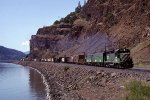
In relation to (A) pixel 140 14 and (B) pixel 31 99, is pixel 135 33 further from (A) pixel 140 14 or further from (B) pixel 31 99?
(B) pixel 31 99

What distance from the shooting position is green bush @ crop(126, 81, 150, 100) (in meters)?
23.9

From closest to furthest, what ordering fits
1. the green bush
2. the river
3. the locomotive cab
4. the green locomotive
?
the green bush, the river, the locomotive cab, the green locomotive

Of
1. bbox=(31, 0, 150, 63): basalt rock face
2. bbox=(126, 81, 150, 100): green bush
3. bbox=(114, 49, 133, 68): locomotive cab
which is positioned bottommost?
bbox=(126, 81, 150, 100): green bush

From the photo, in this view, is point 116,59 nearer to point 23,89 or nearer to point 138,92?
point 23,89

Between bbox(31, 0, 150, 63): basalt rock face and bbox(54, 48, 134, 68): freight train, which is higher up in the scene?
bbox(31, 0, 150, 63): basalt rock face

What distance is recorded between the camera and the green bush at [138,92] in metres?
23.9

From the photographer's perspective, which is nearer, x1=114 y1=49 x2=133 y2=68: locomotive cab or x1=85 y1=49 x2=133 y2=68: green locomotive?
Result: x1=114 y1=49 x2=133 y2=68: locomotive cab

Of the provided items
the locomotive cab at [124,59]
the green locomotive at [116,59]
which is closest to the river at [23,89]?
the green locomotive at [116,59]

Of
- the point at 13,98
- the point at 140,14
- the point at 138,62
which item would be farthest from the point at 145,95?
the point at 140,14

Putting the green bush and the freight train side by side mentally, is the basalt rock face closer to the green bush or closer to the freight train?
the freight train

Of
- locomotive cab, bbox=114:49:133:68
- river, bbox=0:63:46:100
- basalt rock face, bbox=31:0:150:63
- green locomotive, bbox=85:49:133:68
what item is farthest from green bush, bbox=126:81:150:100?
basalt rock face, bbox=31:0:150:63

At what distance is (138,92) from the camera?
25.0 m

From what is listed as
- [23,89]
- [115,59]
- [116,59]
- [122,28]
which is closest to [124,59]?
[116,59]

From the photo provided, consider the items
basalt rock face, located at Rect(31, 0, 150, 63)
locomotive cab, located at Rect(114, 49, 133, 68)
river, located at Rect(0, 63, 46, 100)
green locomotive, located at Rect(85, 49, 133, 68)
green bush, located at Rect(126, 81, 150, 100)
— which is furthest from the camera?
basalt rock face, located at Rect(31, 0, 150, 63)
